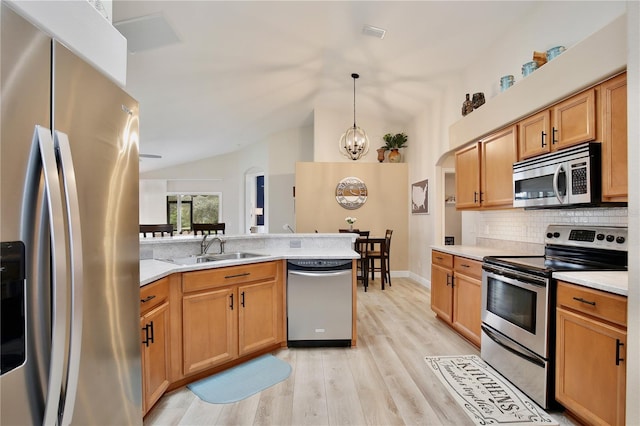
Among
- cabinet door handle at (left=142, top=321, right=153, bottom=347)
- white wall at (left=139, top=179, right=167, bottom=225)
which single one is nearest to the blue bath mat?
cabinet door handle at (left=142, top=321, right=153, bottom=347)

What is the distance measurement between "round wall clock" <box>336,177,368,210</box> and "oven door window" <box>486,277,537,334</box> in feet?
13.5

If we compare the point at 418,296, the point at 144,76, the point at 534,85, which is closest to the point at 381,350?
the point at 418,296

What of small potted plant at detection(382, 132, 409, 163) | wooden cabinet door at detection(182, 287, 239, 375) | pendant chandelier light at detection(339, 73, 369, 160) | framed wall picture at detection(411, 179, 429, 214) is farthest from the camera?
small potted plant at detection(382, 132, 409, 163)

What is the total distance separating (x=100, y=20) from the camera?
116 centimetres

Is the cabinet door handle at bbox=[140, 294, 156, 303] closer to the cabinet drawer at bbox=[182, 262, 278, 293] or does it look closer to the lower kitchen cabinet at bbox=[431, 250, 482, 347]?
the cabinet drawer at bbox=[182, 262, 278, 293]

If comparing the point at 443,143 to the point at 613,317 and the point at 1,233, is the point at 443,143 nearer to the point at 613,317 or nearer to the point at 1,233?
the point at 613,317

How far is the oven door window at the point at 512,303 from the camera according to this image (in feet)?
7.11

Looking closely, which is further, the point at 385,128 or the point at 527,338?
the point at 385,128

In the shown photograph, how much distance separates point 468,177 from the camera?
3.62m

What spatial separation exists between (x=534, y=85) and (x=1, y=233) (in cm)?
327

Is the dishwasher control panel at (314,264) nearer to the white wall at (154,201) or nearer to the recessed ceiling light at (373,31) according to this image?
the recessed ceiling light at (373,31)

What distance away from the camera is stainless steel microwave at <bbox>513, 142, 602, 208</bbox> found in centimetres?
204

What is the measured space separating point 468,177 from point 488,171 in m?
0.36

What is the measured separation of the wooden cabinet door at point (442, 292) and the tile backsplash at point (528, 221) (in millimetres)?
710
